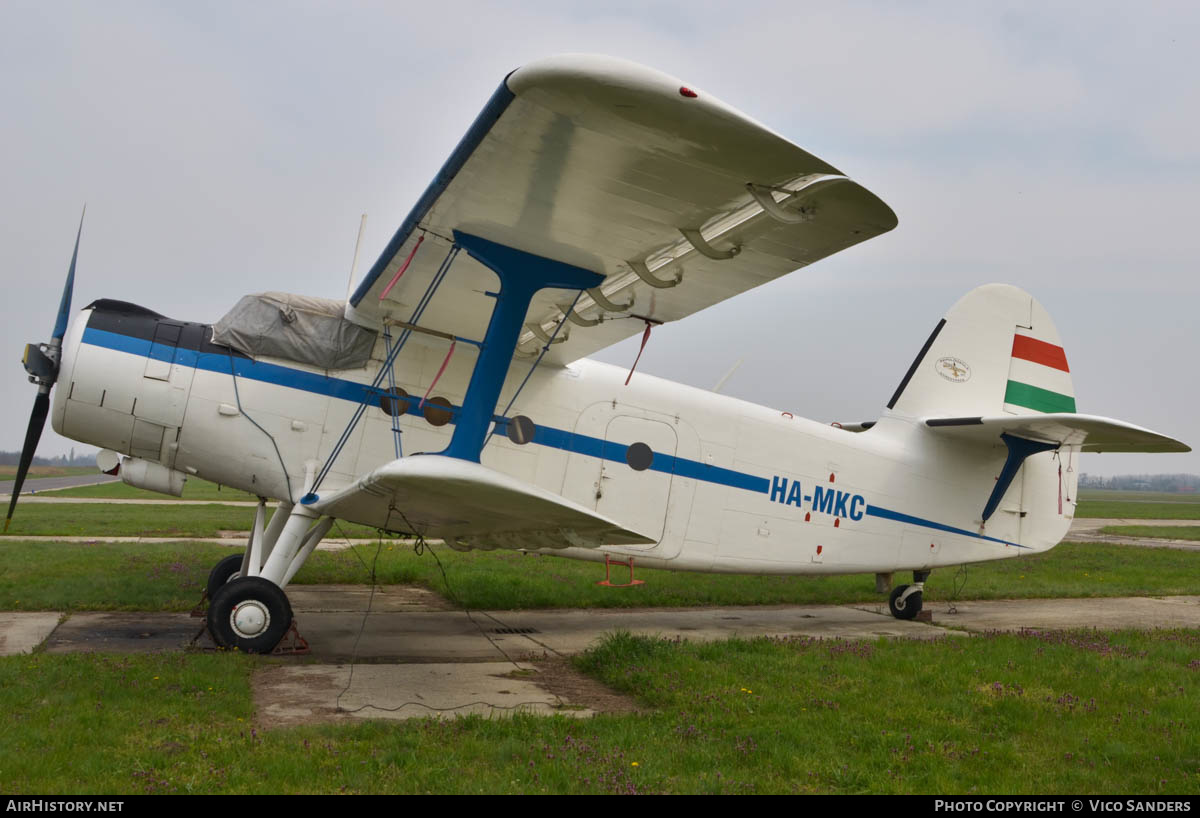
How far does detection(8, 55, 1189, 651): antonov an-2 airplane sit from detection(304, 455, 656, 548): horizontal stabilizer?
0.10 feet

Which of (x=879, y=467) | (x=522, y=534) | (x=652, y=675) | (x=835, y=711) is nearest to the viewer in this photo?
(x=835, y=711)

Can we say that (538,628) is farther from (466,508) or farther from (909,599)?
(909,599)

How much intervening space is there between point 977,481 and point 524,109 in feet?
27.1

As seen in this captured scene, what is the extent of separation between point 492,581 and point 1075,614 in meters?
7.54

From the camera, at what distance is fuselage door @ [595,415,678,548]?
8.46m

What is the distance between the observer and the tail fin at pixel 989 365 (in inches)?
423

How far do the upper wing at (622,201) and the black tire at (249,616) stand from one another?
8.30ft

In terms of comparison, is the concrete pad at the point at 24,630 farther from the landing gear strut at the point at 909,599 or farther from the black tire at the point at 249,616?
the landing gear strut at the point at 909,599

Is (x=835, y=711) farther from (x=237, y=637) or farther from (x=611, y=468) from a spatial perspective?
(x=237, y=637)

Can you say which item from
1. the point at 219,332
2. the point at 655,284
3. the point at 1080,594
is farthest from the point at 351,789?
the point at 1080,594

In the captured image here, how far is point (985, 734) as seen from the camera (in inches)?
201

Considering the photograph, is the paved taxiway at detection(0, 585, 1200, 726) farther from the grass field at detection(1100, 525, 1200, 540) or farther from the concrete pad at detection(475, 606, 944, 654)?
the grass field at detection(1100, 525, 1200, 540)

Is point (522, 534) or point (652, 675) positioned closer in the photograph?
point (652, 675)

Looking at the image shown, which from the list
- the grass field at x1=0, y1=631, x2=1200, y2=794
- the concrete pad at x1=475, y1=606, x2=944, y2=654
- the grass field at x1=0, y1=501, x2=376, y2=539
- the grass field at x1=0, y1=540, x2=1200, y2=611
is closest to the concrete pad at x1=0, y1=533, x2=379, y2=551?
the grass field at x1=0, y1=501, x2=376, y2=539
